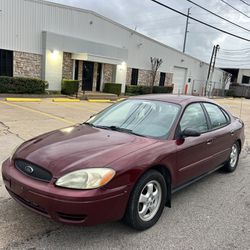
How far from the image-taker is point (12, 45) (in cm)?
1745

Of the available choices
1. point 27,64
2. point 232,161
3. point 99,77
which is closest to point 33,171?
point 232,161

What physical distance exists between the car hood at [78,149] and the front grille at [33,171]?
4 centimetres

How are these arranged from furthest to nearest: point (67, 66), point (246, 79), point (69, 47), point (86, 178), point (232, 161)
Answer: point (246, 79)
point (67, 66)
point (69, 47)
point (232, 161)
point (86, 178)

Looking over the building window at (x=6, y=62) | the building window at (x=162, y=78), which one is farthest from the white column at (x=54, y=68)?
the building window at (x=162, y=78)

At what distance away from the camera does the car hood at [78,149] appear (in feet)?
9.49

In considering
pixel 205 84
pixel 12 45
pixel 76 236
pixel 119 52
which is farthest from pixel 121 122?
→ pixel 205 84

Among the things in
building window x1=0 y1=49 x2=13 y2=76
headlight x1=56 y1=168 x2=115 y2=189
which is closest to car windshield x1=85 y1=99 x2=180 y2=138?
headlight x1=56 y1=168 x2=115 y2=189

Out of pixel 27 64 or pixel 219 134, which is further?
pixel 27 64

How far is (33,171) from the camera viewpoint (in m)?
2.96

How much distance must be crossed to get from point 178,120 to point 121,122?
2.58ft

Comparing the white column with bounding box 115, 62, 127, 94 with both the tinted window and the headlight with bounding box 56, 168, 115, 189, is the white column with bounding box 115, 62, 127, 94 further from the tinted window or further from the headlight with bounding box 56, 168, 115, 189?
the headlight with bounding box 56, 168, 115, 189

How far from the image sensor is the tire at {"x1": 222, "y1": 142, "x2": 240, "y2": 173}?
544 cm

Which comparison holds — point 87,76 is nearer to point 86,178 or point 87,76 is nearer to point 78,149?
point 78,149

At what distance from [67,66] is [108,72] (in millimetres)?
3832
